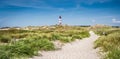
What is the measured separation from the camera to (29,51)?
11102 millimetres

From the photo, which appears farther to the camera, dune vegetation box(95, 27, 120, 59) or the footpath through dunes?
the footpath through dunes

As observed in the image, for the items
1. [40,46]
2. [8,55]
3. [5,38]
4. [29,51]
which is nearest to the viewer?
[8,55]

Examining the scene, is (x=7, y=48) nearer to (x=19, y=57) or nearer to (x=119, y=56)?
(x=19, y=57)

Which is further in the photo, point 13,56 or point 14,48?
point 14,48

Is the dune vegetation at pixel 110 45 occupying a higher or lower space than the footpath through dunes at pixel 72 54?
higher

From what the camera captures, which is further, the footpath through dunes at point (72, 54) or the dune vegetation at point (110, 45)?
the footpath through dunes at point (72, 54)

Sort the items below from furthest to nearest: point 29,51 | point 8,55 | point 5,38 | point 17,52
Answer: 1. point 5,38
2. point 29,51
3. point 17,52
4. point 8,55

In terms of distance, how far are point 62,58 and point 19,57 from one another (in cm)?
266

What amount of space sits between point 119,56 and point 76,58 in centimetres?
276

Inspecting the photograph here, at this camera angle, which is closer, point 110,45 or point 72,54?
point 72,54

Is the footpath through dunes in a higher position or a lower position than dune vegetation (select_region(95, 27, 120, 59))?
lower

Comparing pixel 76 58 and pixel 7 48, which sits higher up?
pixel 7 48

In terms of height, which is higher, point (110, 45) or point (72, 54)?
point (110, 45)

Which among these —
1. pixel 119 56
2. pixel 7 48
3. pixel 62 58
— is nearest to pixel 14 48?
pixel 7 48
